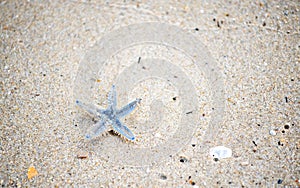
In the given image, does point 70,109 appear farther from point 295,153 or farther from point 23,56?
point 295,153

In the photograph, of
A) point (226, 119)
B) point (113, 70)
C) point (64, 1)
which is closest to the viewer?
point (226, 119)

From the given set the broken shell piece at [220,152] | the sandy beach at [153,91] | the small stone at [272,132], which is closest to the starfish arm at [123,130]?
the sandy beach at [153,91]

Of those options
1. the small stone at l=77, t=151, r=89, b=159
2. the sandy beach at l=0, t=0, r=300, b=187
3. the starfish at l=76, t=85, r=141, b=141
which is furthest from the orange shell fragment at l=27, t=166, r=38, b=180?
the starfish at l=76, t=85, r=141, b=141

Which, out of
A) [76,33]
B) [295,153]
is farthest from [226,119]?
[76,33]

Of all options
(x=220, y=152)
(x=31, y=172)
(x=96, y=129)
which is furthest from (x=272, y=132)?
(x=31, y=172)

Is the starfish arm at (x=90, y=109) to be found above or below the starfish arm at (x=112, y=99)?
below

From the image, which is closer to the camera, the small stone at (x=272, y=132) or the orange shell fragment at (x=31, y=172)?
the orange shell fragment at (x=31, y=172)

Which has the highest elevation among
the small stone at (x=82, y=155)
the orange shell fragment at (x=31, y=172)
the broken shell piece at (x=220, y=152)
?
the broken shell piece at (x=220, y=152)

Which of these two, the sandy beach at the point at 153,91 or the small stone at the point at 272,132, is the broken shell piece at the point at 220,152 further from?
the small stone at the point at 272,132
